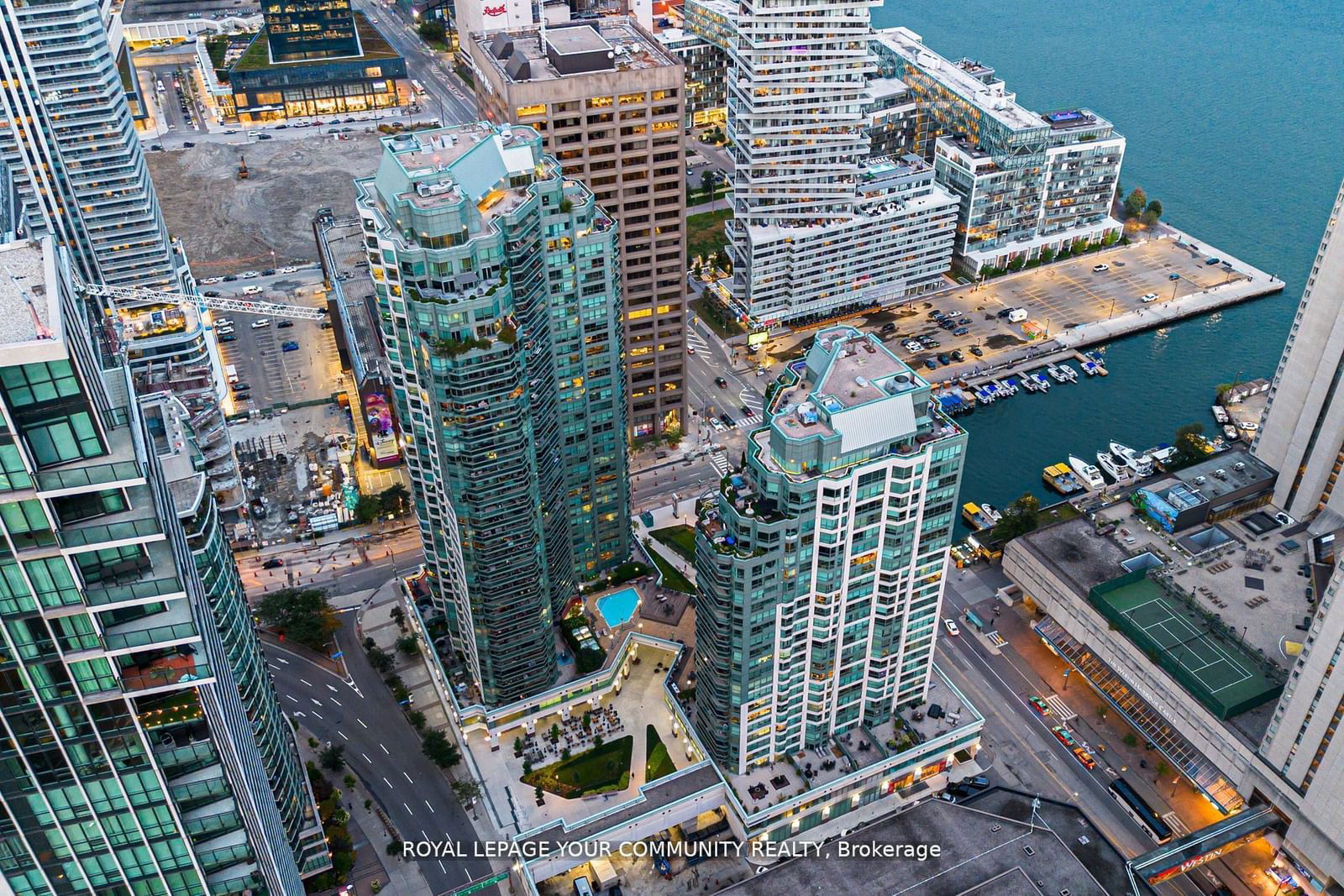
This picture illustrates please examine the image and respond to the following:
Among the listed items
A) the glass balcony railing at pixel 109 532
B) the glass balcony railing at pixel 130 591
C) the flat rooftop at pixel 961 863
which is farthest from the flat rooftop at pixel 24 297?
the flat rooftop at pixel 961 863

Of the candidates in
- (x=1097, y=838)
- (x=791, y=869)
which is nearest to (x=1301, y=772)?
(x=1097, y=838)

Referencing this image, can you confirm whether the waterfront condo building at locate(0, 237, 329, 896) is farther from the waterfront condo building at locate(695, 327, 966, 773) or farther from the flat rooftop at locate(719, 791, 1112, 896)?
the flat rooftop at locate(719, 791, 1112, 896)

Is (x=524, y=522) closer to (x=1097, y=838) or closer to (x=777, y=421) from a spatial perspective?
(x=777, y=421)

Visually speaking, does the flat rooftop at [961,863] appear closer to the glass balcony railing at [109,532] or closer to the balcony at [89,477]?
the glass balcony railing at [109,532]

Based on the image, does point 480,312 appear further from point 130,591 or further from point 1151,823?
point 1151,823

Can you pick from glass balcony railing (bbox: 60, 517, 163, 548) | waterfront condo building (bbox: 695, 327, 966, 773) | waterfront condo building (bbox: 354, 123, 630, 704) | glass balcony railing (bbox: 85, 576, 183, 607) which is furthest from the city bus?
glass balcony railing (bbox: 60, 517, 163, 548)

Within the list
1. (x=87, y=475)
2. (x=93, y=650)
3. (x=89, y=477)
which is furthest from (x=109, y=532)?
(x=93, y=650)
